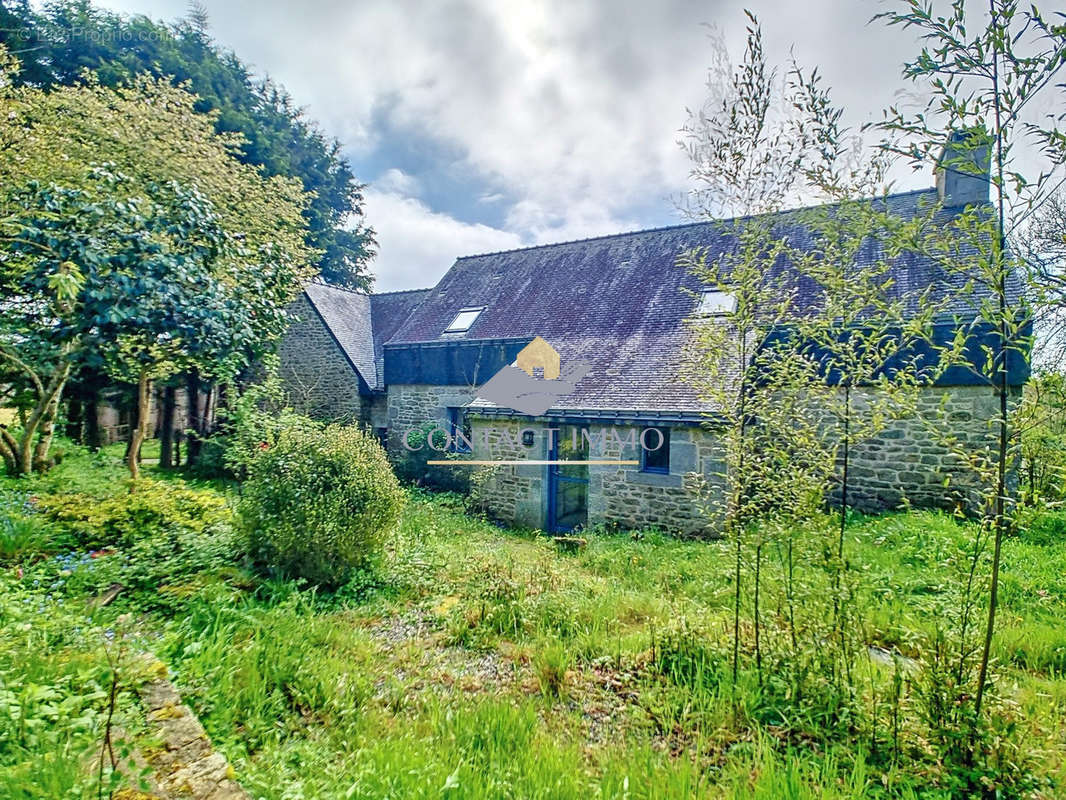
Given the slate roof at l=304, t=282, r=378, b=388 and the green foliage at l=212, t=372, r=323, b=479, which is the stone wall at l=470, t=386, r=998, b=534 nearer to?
the green foliage at l=212, t=372, r=323, b=479

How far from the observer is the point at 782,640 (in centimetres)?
349

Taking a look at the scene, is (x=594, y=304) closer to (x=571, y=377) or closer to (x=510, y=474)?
(x=571, y=377)

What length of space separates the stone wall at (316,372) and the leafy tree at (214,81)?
7.50 ft

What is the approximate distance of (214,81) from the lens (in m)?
20.0

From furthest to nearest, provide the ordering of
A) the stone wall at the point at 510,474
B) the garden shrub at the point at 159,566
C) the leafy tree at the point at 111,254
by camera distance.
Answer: the stone wall at the point at 510,474
the leafy tree at the point at 111,254
the garden shrub at the point at 159,566

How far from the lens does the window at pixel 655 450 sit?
895 cm

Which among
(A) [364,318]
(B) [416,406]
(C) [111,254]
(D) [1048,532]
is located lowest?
(D) [1048,532]

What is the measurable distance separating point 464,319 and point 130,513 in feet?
30.2

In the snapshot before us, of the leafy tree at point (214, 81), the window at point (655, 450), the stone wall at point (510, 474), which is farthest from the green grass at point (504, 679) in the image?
the leafy tree at point (214, 81)

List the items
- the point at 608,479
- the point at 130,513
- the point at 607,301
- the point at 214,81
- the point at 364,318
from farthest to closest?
the point at 214,81 < the point at 364,318 < the point at 607,301 < the point at 608,479 < the point at 130,513

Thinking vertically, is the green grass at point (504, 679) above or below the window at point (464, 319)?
below

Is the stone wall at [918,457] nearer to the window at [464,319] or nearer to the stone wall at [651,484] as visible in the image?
the stone wall at [651,484]

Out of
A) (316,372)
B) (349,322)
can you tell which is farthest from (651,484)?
(349,322)

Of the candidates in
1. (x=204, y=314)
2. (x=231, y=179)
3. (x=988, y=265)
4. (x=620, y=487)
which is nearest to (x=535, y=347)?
(x=620, y=487)
